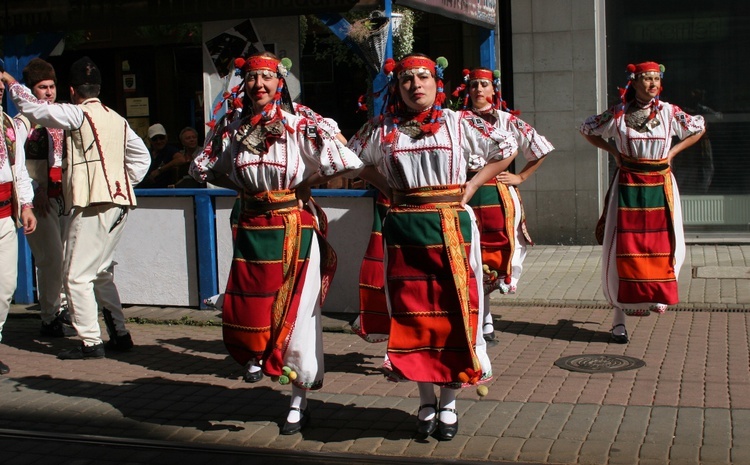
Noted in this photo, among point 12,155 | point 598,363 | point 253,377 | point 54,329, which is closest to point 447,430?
point 253,377

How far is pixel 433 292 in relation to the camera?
5.64 meters

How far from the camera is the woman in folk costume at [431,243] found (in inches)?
221

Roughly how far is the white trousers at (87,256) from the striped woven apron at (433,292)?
9.78 feet

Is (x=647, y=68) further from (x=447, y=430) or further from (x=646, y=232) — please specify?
(x=447, y=430)

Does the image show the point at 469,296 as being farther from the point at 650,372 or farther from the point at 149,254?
the point at 149,254

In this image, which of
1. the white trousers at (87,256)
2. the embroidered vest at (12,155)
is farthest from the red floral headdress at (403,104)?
the embroidered vest at (12,155)

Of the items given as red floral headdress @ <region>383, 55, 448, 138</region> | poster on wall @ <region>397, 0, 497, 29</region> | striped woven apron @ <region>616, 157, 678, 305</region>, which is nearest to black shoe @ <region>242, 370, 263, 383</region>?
red floral headdress @ <region>383, 55, 448, 138</region>

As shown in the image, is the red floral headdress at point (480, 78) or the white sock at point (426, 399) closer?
the white sock at point (426, 399)

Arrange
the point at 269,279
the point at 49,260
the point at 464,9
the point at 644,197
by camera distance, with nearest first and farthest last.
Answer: the point at 269,279 → the point at 644,197 → the point at 49,260 → the point at 464,9

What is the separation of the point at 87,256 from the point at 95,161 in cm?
68

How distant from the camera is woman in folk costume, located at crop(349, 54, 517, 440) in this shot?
562 centimetres

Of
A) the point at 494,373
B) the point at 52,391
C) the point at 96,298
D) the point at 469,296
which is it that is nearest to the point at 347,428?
the point at 469,296

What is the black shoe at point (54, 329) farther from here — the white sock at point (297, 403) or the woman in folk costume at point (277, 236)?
the white sock at point (297, 403)

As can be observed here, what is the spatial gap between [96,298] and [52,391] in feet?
5.35
